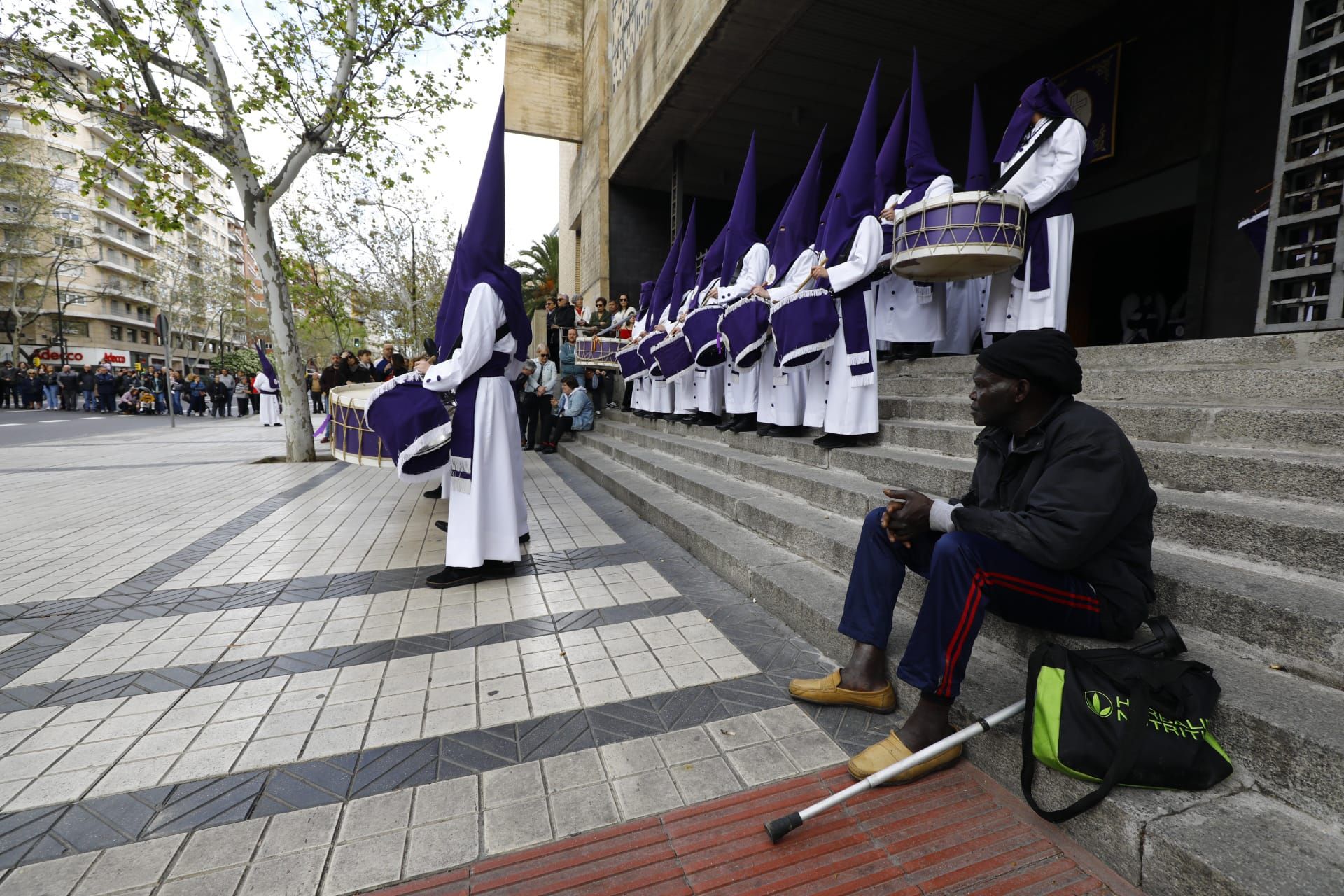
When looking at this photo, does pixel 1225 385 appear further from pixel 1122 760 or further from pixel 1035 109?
pixel 1035 109

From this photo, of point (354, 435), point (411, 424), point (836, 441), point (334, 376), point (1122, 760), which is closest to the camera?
point (1122, 760)

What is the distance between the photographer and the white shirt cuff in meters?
2.20

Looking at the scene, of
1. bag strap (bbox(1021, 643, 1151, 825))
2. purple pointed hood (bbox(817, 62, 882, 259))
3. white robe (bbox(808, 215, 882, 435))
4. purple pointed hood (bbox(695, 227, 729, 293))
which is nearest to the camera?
bag strap (bbox(1021, 643, 1151, 825))

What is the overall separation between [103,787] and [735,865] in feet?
7.39

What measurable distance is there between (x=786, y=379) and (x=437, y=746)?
14.4 feet

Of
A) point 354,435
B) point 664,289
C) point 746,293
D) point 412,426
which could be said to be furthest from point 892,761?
point 664,289

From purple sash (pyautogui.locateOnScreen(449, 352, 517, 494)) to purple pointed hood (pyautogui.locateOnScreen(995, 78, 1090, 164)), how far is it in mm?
4660

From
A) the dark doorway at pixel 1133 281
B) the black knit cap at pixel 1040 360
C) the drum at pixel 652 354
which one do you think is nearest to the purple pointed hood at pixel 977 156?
the dark doorway at pixel 1133 281

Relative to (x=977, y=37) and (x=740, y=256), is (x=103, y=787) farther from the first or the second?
(x=977, y=37)

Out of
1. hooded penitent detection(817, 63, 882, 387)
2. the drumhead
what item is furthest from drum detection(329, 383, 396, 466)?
hooded penitent detection(817, 63, 882, 387)

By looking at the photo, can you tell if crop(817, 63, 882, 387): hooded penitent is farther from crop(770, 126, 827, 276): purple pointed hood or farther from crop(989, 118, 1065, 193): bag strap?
crop(989, 118, 1065, 193): bag strap

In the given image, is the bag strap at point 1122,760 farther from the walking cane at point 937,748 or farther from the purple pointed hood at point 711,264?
the purple pointed hood at point 711,264

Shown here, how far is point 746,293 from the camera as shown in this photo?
634cm

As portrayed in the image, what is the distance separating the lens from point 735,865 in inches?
68.9
